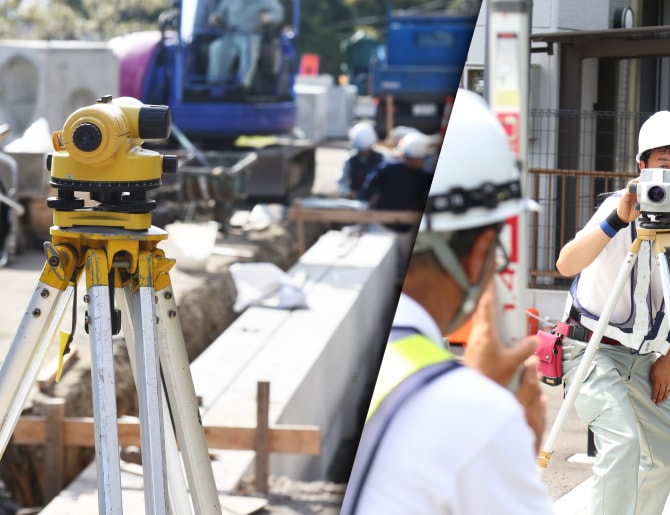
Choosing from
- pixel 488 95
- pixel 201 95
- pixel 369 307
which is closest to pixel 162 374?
pixel 488 95

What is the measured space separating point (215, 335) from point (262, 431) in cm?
348

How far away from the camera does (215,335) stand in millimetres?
8117

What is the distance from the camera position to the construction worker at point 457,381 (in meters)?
1.07

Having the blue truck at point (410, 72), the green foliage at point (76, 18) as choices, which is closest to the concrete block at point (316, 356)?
the blue truck at point (410, 72)

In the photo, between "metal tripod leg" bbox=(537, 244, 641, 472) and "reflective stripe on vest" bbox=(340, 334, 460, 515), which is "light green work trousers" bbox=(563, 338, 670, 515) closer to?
"metal tripod leg" bbox=(537, 244, 641, 472)

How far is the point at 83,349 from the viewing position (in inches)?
249

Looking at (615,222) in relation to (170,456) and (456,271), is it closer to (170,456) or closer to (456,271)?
(456,271)

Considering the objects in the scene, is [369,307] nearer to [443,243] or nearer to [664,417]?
[664,417]

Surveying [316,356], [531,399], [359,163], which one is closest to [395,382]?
[531,399]

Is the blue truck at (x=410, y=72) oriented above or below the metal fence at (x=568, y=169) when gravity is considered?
above

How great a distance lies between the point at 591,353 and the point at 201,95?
36.8 ft

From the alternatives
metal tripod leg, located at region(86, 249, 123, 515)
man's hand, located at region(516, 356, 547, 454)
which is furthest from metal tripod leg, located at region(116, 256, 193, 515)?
man's hand, located at region(516, 356, 547, 454)

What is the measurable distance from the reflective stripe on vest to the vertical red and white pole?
0.24 ft

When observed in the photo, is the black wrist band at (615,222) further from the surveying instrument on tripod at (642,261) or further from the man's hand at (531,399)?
the man's hand at (531,399)
